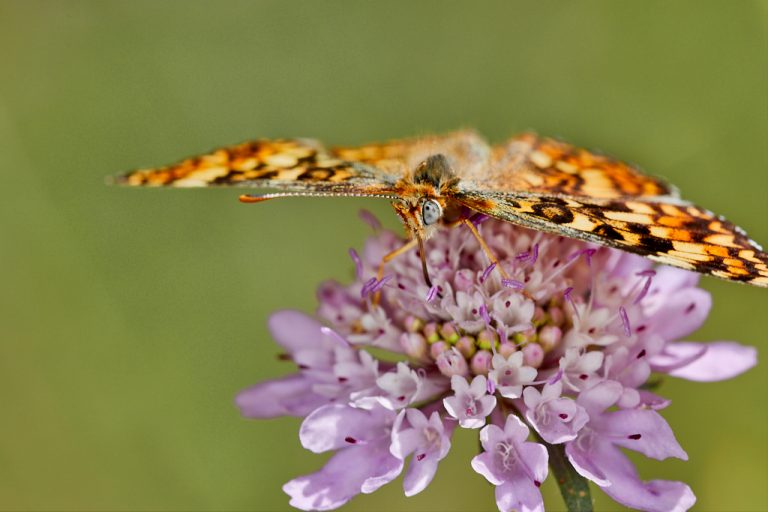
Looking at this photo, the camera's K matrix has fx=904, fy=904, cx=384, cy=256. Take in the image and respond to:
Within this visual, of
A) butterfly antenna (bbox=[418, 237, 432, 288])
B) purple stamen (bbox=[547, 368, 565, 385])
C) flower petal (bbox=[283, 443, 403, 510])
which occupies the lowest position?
flower petal (bbox=[283, 443, 403, 510])

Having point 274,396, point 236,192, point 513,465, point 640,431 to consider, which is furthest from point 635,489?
point 236,192

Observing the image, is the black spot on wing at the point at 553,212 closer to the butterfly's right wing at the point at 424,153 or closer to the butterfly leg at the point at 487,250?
the butterfly leg at the point at 487,250

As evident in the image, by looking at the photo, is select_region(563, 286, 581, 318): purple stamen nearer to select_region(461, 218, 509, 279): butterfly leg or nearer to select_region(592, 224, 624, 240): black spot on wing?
select_region(461, 218, 509, 279): butterfly leg

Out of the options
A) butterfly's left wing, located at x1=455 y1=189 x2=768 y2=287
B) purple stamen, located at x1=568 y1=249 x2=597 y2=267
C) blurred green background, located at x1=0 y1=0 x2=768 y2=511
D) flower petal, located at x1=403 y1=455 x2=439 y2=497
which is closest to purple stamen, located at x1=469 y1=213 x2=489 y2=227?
butterfly's left wing, located at x1=455 y1=189 x2=768 y2=287

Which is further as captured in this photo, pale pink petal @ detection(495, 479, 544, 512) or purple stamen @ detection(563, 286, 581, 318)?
purple stamen @ detection(563, 286, 581, 318)

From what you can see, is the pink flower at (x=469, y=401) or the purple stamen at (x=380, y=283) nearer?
the pink flower at (x=469, y=401)

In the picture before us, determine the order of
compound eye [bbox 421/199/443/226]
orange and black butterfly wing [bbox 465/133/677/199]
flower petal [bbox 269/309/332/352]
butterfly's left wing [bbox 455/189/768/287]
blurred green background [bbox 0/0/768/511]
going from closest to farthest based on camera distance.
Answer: butterfly's left wing [bbox 455/189/768/287]
compound eye [bbox 421/199/443/226]
orange and black butterfly wing [bbox 465/133/677/199]
flower petal [bbox 269/309/332/352]
blurred green background [bbox 0/0/768/511]

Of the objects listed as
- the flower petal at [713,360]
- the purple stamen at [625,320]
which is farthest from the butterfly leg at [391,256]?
the flower petal at [713,360]
